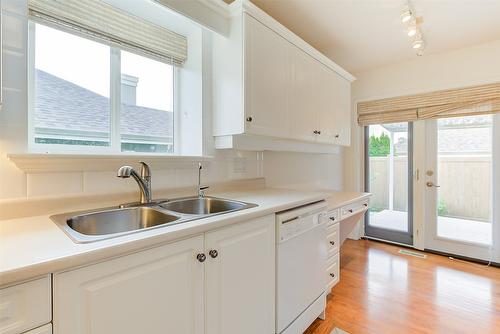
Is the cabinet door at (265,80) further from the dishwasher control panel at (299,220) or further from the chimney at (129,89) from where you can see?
the chimney at (129,89)

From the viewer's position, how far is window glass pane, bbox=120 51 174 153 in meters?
1.56

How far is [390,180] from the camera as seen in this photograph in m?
3.33

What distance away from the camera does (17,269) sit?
57 cm

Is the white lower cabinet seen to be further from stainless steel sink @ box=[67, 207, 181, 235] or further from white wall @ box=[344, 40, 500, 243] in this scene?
white wall @ box=[344, 40, 500, 243]

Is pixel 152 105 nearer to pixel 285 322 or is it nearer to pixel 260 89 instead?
pixel 260 89

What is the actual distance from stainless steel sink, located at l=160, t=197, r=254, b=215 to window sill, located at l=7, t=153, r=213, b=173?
0.83 feet

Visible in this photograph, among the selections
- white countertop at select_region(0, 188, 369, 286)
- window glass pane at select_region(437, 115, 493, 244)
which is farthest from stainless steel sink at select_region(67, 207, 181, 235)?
window glass pane at select_region(437, 115, 493, 244)

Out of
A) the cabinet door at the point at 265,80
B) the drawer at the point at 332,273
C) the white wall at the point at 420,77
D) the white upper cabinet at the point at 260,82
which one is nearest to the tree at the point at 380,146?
the white wall at the point at 420,77

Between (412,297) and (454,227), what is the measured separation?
4.67 feet

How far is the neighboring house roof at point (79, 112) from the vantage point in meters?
1.25

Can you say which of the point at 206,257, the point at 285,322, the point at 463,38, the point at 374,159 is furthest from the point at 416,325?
the point at 463,38

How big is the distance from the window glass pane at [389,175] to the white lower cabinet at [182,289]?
8.87ft

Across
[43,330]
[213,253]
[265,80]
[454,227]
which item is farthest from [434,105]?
[43,330]

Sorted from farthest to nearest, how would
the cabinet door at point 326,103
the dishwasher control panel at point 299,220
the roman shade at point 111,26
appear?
the cabinet door at point 326,103, the dishwasher control panel at point 299,220, the roman shade at point 111,26
